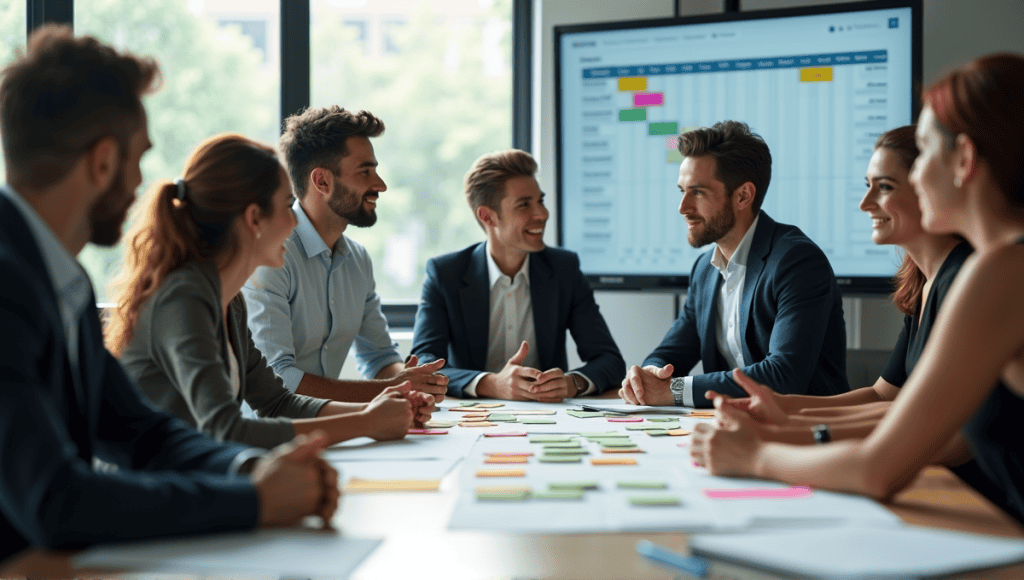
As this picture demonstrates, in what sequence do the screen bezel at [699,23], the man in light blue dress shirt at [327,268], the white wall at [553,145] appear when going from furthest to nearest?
1. the white wall at [553,145]
2. the screen bezel at [699,23]
3. the man in light blue dress shirt at [327,268]

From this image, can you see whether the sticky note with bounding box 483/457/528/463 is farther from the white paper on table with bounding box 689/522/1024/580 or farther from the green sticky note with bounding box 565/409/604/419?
the green sticky note with bounding box 565/409/604/419

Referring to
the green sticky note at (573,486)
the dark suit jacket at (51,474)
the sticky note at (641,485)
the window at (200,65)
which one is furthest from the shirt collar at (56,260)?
the window at (200,65)

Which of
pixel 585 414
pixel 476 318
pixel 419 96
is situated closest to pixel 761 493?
pixel 585 414

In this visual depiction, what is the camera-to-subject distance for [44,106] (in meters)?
1.05

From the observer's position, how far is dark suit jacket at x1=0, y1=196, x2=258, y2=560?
34.0 inches

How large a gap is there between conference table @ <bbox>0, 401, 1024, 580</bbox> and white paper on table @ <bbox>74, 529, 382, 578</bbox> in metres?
0.02

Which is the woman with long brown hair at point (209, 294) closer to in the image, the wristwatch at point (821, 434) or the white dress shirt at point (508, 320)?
the wristwatch at point (821, 434)

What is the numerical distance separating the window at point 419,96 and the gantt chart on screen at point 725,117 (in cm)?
65

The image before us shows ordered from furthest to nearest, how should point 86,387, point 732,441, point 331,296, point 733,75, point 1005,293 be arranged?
point 733,75 < point 331,296 < point 732,441 < point 86,387 < point 1005,293

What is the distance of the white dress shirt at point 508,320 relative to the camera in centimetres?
308

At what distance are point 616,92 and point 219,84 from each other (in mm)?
2077

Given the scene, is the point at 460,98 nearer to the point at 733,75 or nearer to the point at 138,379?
the point at 733,75

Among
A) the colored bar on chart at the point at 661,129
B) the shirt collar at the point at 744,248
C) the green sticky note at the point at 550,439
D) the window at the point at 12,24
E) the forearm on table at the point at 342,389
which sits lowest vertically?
the forearm on table at the point at 342,389

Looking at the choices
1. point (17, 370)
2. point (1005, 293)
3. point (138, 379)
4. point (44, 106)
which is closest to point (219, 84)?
point (138, 379)
